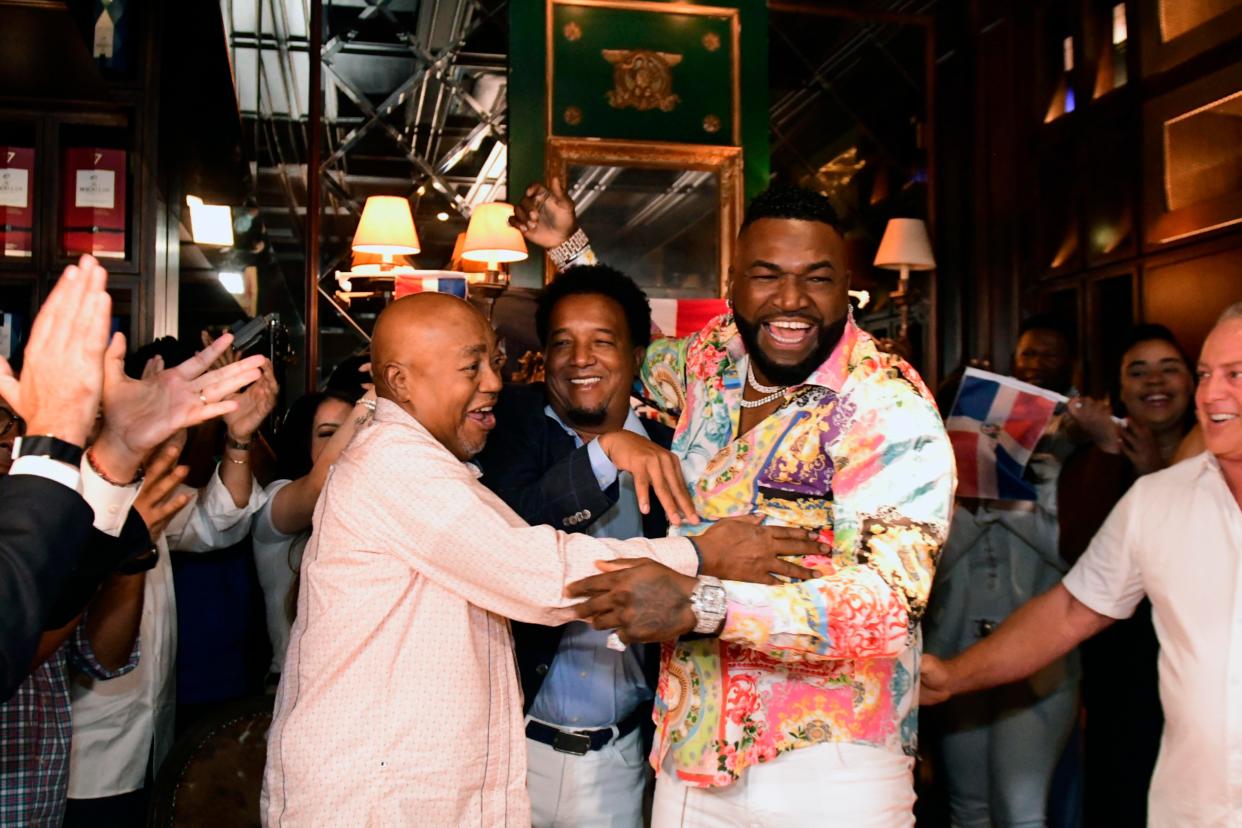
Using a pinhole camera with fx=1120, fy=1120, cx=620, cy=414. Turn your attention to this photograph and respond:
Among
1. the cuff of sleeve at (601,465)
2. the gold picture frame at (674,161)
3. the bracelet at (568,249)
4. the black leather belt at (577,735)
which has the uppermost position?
the gold picture frame at (674,161)

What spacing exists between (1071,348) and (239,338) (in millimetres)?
2890

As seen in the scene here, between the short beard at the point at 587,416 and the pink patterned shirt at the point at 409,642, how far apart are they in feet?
2.14

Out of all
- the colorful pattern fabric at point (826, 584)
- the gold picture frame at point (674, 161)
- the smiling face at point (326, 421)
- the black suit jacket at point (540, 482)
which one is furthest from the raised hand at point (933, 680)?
the gold picture frame at point (674, 161)

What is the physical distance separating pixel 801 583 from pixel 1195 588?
82 cm

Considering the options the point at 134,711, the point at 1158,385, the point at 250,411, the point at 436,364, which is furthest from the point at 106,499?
the point at 1158,385

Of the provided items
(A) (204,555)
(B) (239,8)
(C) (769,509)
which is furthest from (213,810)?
(B) (239,8)

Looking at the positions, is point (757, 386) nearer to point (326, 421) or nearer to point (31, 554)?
point (31, 554)

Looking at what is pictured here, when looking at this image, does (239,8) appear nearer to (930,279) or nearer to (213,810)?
(930,279)

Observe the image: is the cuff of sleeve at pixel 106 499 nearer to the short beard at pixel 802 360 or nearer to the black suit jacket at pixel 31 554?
the black suit jacket at pixel 31 554

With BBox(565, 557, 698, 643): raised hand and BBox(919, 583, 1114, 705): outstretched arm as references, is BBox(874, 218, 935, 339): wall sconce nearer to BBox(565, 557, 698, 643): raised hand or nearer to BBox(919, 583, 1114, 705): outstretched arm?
BBox(919, 583, 1114, 705): outstretched arm

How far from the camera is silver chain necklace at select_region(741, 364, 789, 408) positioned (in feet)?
6.70

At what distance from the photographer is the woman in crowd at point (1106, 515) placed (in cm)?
313

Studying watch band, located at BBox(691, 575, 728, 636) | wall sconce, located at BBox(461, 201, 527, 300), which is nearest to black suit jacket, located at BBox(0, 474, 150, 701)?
watch band, located at BBox(691, 575, 728, 636)

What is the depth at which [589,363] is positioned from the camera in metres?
2.50
